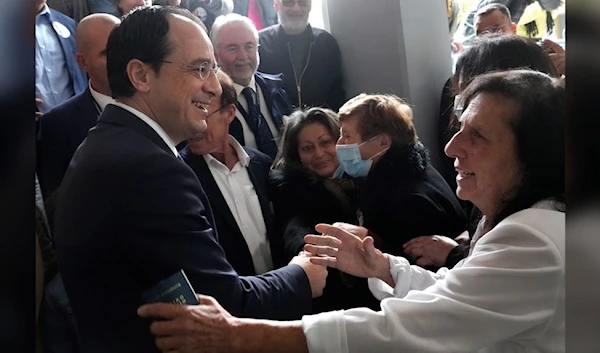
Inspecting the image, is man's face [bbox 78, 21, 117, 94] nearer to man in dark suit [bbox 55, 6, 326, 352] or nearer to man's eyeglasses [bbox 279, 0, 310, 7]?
man in dark suit [bbox 55, 6, 326, 352]

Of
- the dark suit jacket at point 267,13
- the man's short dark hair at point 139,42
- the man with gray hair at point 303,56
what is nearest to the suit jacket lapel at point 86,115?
the man's short dark hair at point 139,42

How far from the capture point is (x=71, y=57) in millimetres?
1774

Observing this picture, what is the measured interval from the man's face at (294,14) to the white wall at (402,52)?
6.6 inches

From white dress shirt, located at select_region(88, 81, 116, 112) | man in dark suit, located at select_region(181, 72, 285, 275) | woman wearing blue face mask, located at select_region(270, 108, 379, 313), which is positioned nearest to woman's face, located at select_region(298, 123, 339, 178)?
woman wearing blue face mask, located at select_region(270, 108, 379, 313)

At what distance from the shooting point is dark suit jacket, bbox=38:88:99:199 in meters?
1.27

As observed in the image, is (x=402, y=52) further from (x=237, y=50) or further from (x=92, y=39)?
(x=92, y=39)

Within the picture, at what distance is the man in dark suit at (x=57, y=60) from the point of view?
1624 mm

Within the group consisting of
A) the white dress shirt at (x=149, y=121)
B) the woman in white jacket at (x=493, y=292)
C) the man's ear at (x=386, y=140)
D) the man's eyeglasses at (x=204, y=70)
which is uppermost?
the man's eyeglasses at (x=204, y=70)

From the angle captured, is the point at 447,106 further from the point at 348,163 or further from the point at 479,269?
the point at 479,269

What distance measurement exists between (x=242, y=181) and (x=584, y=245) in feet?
4.43

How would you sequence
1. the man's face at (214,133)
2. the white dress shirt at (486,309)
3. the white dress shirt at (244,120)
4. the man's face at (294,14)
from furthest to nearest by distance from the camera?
the man's face at (294,14)
the white dress shirt at (244,120)
the man's face at (214,133)
the white dress shirt at (486,309)

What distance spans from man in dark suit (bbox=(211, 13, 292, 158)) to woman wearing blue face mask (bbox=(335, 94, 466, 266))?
1.22ft

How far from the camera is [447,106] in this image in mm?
2344

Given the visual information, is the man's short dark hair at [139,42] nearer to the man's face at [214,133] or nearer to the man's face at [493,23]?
the man's face at [214,133]
